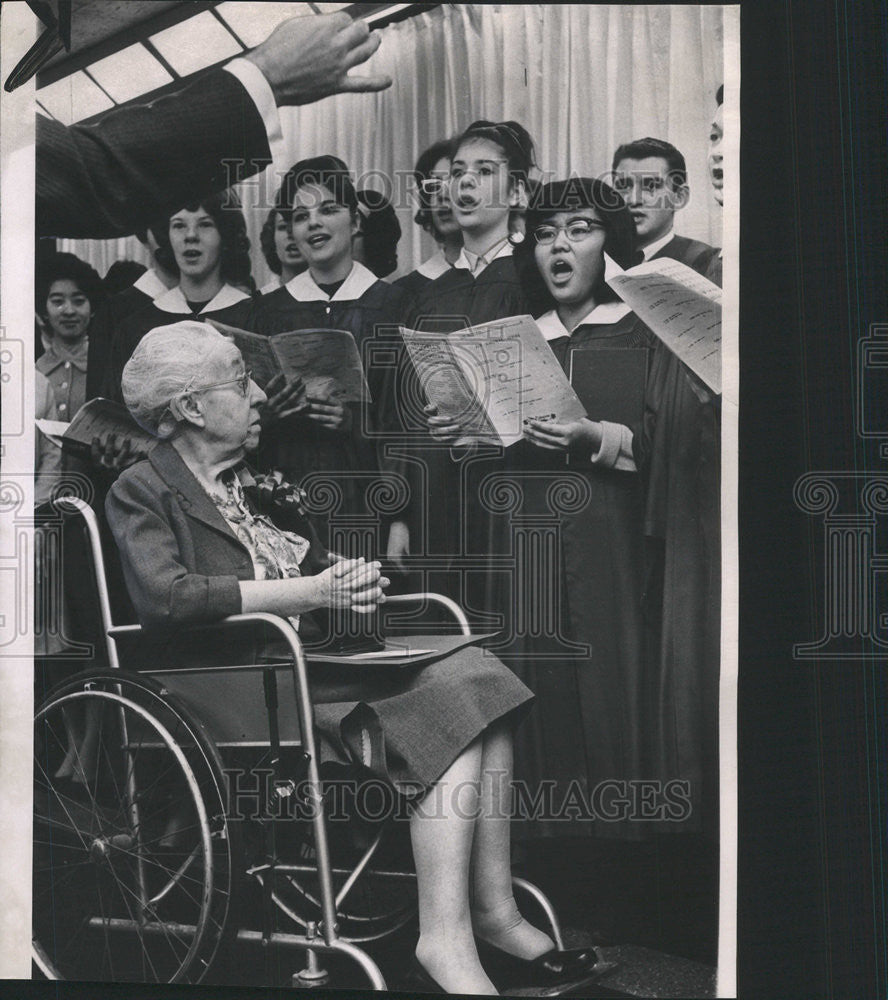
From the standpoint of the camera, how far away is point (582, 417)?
256 centimetres

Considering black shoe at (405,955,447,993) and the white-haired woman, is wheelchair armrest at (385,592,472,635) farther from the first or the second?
black shoe at (405,955,447,993)

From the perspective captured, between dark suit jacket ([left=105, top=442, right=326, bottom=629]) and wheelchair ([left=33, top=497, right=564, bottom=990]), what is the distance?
6cm

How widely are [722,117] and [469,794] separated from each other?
1.74 meters

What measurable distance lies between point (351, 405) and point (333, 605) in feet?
1.62

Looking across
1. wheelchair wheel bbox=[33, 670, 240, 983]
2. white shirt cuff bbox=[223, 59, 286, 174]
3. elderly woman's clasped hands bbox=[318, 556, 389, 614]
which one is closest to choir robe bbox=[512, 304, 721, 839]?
elderly woman's clasped hands bbox=[318, 556, 389, 614]

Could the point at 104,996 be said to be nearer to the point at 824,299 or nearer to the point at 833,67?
the point at 824,299

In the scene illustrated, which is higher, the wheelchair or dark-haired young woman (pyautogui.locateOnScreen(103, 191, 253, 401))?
dark-haired young woman (pyautogui.locateOnScreen(103, 191, 253, 401))

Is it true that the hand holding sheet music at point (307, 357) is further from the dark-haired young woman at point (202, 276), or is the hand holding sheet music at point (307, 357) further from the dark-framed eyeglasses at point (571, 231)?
the dark-framed eyeglasses at point (571, 231)

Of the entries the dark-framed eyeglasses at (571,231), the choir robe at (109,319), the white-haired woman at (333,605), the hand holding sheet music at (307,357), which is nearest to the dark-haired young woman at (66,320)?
the choir robe at (109,319)

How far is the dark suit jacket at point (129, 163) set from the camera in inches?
104

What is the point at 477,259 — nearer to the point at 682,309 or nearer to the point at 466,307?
the point at 466,307

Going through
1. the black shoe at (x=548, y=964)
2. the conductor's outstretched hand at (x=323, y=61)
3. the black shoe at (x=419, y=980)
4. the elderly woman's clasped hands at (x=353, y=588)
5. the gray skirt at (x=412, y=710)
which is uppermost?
the conductor's outstretched hand at (x=323, y=61)

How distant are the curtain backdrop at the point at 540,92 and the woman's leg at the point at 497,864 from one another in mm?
1210

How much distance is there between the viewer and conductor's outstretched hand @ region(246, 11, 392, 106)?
260 centimetres
